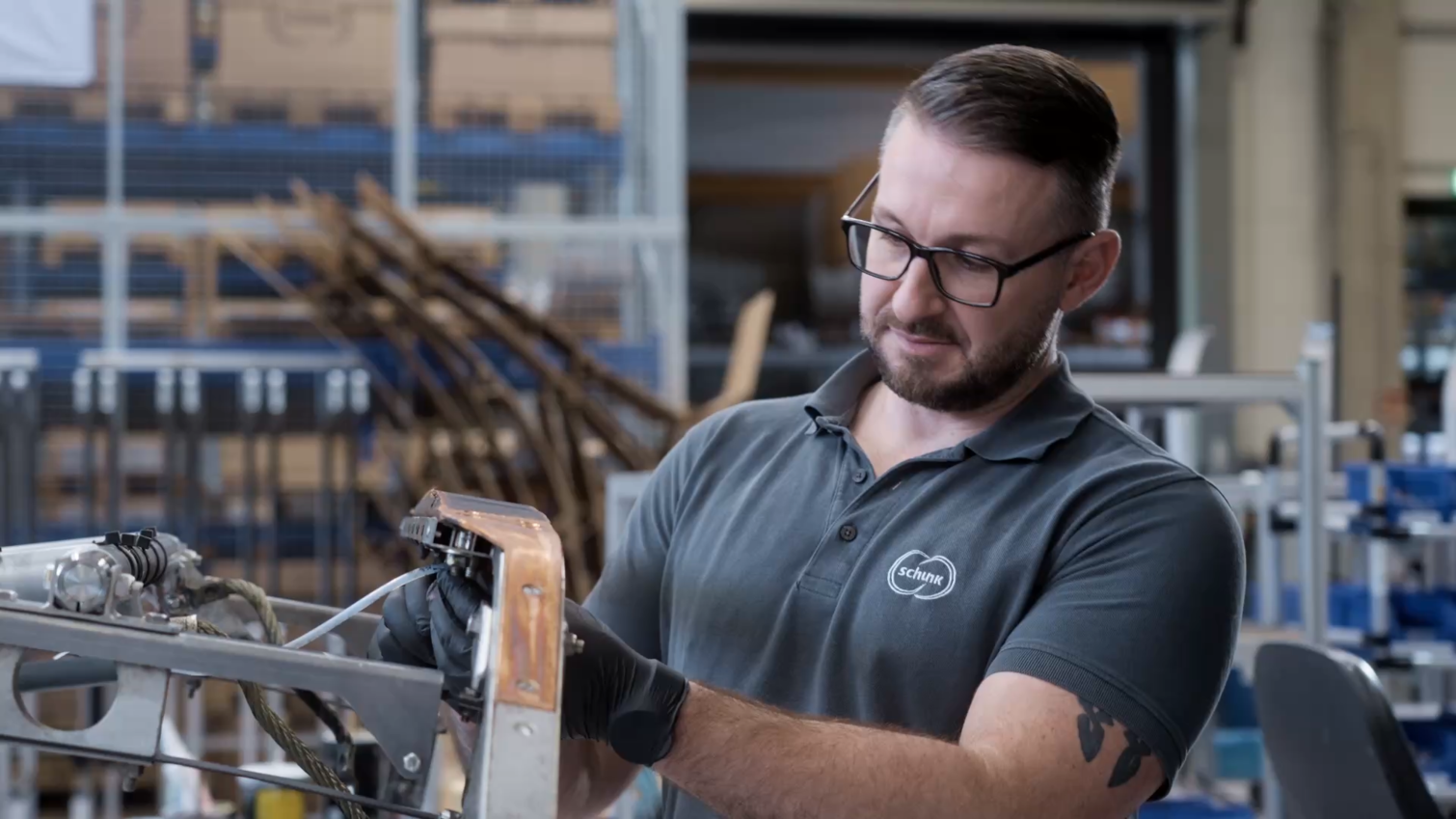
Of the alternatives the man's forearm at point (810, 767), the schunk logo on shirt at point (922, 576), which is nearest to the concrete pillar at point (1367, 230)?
the schunk logo on shirt at point (922, 576)

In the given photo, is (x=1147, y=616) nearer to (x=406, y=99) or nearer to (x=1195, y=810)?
(x=1195, y=810)

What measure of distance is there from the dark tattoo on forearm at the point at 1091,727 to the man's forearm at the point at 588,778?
0.44 m

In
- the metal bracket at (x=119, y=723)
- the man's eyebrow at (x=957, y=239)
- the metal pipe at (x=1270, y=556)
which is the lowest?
the metal pipe at (x=1270, y=556)

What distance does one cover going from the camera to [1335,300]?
7508 millimetres

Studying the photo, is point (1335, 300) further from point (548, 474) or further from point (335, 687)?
point (335, 687)

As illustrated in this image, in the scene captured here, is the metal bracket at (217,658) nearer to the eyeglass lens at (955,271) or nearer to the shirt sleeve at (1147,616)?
the shirt sleeve at (1147,616)

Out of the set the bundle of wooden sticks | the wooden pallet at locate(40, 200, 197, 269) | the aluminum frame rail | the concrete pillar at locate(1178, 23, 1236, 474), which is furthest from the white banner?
the concrete pillar at locate(1178, 23, 1236, 474)

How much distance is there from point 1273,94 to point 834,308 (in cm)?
243

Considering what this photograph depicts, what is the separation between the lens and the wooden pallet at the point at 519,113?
15.9ft

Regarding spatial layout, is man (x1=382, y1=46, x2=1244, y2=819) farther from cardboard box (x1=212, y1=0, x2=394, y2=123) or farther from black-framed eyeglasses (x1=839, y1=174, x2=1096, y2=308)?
cardboard box (x1=212, y1=0, x2=394, y2=123)

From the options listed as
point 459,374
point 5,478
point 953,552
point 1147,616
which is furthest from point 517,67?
point 1147,616

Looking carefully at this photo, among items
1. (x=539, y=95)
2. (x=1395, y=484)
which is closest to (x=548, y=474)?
(x=539, y=95)

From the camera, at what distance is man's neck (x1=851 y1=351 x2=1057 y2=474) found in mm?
1440

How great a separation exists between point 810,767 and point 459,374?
3615 mm
